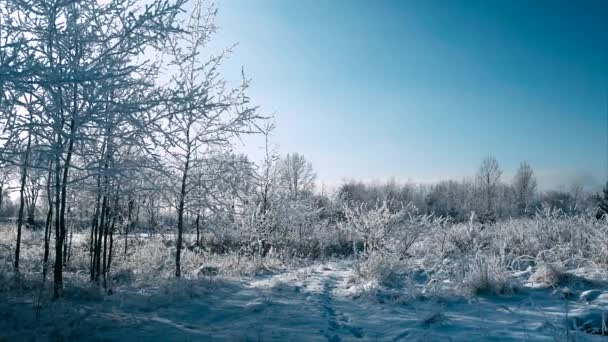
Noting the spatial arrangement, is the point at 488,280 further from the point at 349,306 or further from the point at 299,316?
the point at 299,316

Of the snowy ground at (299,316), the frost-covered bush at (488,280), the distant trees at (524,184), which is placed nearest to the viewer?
the snowy ground at (299,316)

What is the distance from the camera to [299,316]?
18.3ft

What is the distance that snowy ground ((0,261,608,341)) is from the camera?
15.1ft

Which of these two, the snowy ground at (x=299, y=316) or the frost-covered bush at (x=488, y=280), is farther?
the frost-covered bush at (x=488, y=280)

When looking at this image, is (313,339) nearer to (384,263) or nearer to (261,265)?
(384,263)

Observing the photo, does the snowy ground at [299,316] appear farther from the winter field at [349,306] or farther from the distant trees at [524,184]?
the distant trees at [524,184]

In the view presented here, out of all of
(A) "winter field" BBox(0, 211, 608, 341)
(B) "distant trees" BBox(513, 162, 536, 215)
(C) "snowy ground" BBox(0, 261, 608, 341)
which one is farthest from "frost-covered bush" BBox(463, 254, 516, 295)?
(B) "distant trees" BBox(513, 162, 536, 215)

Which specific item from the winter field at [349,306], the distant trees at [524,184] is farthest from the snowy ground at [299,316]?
the distant trees at [524,184]

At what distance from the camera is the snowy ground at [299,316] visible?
15.1ft

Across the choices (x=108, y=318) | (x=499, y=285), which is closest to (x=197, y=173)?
(x=108, y=318)

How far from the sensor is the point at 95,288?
670cm

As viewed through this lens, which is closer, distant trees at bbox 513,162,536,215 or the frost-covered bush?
the frost-covered bush

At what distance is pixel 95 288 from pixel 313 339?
4220 millimetres

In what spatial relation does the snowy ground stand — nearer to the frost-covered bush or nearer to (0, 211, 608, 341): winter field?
(0, 211, 608, 341): winter field
